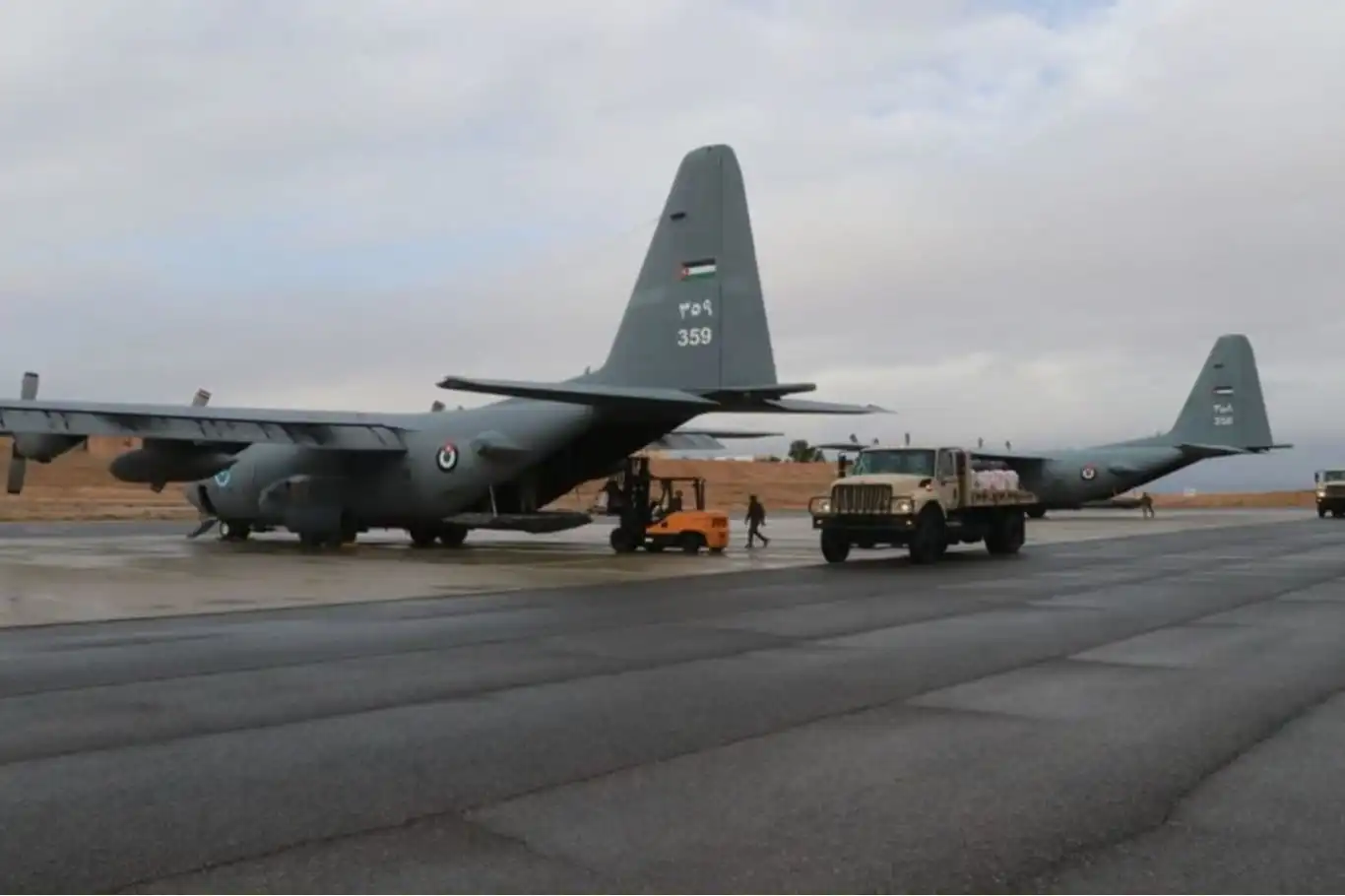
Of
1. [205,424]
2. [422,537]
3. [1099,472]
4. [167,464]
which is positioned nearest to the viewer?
[205,424]

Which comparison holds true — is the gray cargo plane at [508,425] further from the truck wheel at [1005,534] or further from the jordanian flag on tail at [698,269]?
the truck wheel at [1005,534]

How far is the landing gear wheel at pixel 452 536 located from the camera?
109ft

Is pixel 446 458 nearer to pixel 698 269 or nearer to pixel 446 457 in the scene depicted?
pixel 446 457

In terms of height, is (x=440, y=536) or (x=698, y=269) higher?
(x=698, y=269)

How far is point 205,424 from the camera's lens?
2744 cm

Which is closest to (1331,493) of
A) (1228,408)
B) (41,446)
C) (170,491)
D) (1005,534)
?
(1228,408)

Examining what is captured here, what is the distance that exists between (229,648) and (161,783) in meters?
6.20

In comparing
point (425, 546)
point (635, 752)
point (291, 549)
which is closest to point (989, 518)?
point (425, 546)

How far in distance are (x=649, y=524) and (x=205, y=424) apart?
36.1 feet

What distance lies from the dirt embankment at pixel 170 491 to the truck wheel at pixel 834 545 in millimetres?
45490

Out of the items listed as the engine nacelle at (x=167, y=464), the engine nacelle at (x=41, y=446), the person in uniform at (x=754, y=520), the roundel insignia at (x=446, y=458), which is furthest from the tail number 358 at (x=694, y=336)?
the engine nacelle at (x=167, y=464)

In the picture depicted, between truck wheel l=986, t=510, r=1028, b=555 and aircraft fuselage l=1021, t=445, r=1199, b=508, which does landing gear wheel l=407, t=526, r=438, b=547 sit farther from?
aircraft fuselage l=1021, t=445, r=1199, b=508

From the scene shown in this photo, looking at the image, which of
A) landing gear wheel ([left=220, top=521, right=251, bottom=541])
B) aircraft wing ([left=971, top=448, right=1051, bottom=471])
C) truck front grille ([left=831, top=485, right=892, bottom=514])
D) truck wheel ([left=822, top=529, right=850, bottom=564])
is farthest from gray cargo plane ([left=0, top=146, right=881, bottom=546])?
aircraft wing ([left=971, top=448, right=1051, bottom=471])

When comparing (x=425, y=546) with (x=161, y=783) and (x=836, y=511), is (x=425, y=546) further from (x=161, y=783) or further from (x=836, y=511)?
(x=161, y=783)
